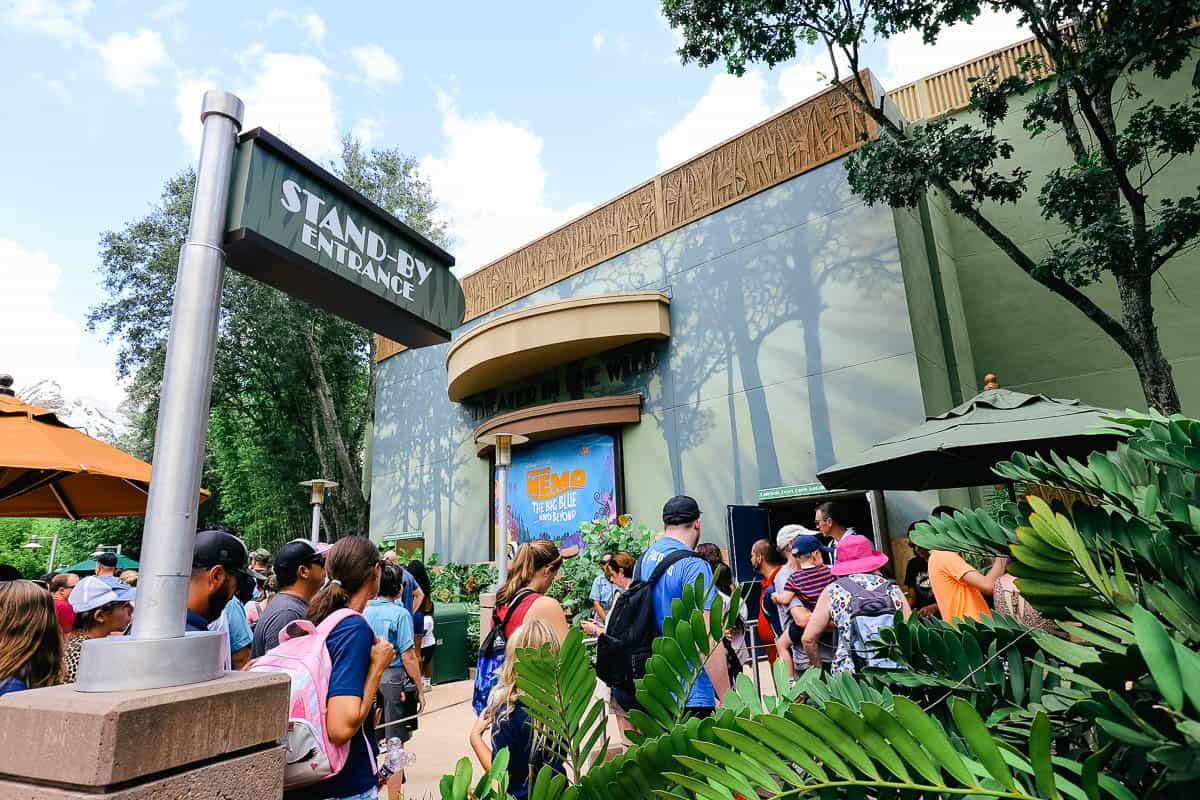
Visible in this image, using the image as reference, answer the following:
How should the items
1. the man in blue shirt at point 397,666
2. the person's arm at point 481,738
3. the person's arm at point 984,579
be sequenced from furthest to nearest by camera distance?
the man in blue shirt at point 397,666
the person's arm at point 984,579
the person's arm at point 481,738

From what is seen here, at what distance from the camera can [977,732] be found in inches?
26.5

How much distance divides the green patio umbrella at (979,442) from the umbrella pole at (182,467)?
14.1 feet

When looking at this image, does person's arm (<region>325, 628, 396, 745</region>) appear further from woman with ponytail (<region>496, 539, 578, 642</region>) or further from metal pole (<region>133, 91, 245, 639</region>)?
woman with ponytail (<region>496, 539, 578, 642</region>)

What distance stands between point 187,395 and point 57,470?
112 inches

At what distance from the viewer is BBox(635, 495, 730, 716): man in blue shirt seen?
3117 millimetres

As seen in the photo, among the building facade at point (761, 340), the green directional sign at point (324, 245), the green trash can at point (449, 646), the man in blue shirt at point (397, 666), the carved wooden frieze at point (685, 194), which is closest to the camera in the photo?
the green directional sign at point (324, 245)

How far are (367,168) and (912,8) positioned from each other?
17.6m

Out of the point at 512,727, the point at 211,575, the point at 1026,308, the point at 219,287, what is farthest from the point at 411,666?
the point at 1026,308

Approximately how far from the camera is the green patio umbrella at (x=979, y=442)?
13.9 feet

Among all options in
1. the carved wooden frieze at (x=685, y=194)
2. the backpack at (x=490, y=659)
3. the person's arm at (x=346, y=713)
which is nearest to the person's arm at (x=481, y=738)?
the person's arm at (x=346, y=713)

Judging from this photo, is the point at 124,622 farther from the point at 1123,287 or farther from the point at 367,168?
the point at 367,168

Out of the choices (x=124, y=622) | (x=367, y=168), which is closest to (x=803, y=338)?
(x=124, y=622)

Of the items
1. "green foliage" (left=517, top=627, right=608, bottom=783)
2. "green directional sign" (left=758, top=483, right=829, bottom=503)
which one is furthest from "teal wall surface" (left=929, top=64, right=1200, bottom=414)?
"green foliage" (left=517, top=627, right=608, bottom=783)

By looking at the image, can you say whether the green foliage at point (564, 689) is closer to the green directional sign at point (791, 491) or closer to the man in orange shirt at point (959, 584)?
the man in orange shirt at point (959, 584)
